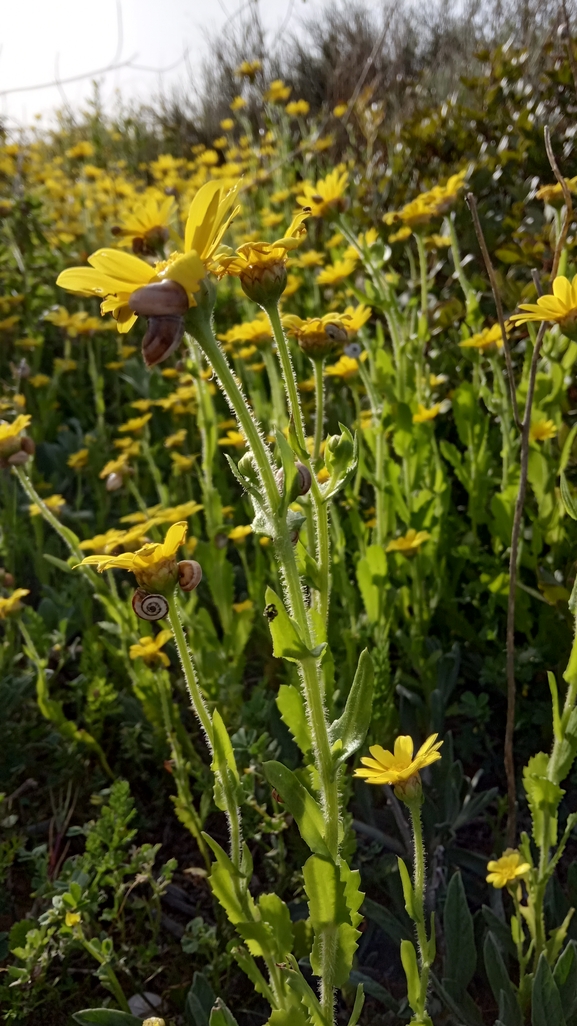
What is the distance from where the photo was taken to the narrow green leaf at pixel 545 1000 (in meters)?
1.06

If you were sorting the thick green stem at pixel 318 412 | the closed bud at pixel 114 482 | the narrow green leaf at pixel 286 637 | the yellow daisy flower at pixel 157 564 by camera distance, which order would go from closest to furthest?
the narrow green leaf at pixel 286 637 → the yellow daisy flower at pixel 157 564 → the thick green stem at pixel 318 412 → the closed bud at pixel 114 482

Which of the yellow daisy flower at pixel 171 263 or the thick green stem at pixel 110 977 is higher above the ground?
the yellow daisy flower at pixel 171 263

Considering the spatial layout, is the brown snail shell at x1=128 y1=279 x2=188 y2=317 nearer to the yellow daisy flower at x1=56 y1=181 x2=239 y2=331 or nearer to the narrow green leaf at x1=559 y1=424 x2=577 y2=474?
the yellow daisy flower at x1=56 y1=181 x2=239 y2=331

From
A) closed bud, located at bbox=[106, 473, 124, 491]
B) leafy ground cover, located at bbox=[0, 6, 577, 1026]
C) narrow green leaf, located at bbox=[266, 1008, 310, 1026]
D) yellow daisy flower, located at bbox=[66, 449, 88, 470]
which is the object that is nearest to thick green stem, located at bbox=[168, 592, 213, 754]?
leafy ground cover, located at bbox=[0, 6, 577, 1026]

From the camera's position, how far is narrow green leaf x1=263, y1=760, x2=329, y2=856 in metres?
0.80

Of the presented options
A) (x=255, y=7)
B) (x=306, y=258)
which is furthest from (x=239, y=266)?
(x=255, y=7)

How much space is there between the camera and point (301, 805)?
812 millimetres

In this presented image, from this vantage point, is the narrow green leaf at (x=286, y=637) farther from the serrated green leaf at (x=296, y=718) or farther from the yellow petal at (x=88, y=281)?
the yellow petal at (x=88, y=281)

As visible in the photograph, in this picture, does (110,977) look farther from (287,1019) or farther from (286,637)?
(286,637)

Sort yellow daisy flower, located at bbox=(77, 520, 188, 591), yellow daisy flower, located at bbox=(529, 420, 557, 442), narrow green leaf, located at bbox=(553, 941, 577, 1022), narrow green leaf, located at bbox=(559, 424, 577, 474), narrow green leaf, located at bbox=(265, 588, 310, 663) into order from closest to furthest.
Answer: narrow green leaf, located at bbox=(265, 588, 310, 663)
yellow daisy flower, located at bbox=(77, 520, 188, 591)
narrow green leaf, located at bbox=(553, 941, 577, 1022)
narrow green leaf, located at bbox=(559, 424, 577, 474)
yellow daisy flower, located at bbox=(529, 420, 557, 442)

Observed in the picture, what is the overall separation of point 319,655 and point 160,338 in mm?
361

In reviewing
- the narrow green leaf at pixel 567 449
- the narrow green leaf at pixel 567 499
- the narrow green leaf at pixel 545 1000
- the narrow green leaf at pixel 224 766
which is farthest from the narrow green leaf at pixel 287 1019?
the narrow green leaf at pixel 567 449

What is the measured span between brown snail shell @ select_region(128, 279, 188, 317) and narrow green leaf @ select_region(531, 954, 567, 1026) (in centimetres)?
103

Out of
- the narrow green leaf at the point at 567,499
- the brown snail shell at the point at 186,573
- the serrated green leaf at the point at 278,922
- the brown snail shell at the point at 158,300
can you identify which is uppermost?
the brown snail shell at the point at 158,300
